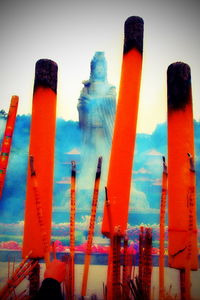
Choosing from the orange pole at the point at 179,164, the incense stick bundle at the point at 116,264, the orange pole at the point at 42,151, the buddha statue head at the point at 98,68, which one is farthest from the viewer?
the buddha statue head at the point at 98,68

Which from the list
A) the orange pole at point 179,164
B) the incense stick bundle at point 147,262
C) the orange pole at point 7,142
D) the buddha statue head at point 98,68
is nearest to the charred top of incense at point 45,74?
the orange pole at point 7,142

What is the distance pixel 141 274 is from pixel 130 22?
2242mm

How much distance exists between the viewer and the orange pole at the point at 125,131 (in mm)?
2707

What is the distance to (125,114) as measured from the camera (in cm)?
287

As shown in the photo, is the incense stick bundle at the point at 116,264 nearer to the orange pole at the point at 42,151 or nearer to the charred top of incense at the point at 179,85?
the orange pole at the point at 42,151

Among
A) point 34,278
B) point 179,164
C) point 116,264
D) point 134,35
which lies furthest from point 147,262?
point 134,35

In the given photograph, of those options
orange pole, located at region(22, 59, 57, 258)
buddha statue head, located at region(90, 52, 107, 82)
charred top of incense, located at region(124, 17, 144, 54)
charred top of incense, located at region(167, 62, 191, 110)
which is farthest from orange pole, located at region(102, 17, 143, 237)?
buddha statue head, located at region(90, 52, 107, 82)

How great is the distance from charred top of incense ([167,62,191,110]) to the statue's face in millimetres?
3200

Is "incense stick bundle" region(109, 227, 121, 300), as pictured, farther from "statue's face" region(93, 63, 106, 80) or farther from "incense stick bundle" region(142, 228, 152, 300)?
"statue's face" region(93, 63, 106, 80)

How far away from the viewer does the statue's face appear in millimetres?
6012

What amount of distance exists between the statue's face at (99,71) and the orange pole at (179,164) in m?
3.17

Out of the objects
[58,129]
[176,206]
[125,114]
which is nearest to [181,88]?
[125,114]

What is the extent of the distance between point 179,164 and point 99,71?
147 inches

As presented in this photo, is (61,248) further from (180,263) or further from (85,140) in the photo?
(180,263)
